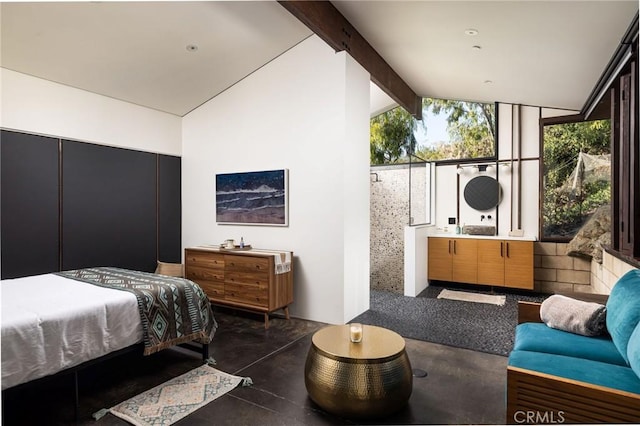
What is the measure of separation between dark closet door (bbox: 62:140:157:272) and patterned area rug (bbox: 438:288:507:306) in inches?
175

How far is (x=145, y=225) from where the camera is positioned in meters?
5.01

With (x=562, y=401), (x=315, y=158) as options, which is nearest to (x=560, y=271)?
(x=315, y=158)

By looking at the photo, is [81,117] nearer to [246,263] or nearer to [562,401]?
[246,263]

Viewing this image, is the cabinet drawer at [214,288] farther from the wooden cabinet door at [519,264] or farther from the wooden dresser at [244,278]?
the wooden cabinet door at [519,264]

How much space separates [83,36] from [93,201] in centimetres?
193

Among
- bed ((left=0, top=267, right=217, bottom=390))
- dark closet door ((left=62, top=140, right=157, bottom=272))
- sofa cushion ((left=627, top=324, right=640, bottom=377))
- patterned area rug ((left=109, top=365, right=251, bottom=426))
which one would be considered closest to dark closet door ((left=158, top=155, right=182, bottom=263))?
dark closet door ((left=62, top=140, right=157, bottom=272))

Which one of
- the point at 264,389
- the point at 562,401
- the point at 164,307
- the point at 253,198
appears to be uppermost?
the point at 253,198

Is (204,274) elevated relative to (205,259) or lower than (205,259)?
lower

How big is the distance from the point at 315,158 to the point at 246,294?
1815 millimetres

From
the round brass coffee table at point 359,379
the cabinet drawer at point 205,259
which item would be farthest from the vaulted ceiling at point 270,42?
the round brass coffee table at point 359,379

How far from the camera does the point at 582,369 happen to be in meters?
1.77

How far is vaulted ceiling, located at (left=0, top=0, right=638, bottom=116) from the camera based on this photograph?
3.05 meters

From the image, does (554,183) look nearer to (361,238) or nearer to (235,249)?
(361,238)

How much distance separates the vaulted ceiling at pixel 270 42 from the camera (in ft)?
10.0
